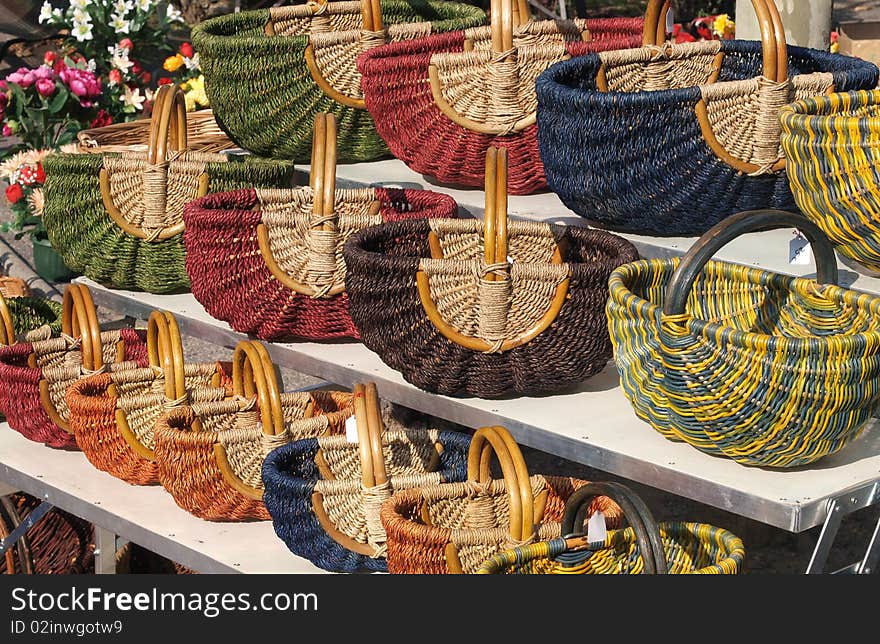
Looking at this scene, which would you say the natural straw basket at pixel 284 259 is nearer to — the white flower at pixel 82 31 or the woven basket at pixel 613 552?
the woven basket at pixel 613 552

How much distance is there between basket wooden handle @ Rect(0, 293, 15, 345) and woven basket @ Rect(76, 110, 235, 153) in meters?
0.68

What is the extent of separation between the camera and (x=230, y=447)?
2.38m

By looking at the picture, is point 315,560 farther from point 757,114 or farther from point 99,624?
point 757,114

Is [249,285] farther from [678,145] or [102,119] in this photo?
[102,119]

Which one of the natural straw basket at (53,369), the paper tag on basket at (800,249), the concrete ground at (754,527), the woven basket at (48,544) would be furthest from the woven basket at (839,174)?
the woven basket at (48,544)

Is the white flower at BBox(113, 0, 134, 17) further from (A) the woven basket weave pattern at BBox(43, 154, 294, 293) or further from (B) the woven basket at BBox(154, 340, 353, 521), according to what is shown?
(B) the woven basket at BBox(154, 340, 353, 521)

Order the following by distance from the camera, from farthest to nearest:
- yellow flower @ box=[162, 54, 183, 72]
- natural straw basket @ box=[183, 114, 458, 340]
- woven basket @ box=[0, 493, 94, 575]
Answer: yellow flower @ box=[162, 54, 183, 72]
woven basket @ box=[0, 493, 94, 575]
natural straw basket @ box=[183, 114, 458, 340]

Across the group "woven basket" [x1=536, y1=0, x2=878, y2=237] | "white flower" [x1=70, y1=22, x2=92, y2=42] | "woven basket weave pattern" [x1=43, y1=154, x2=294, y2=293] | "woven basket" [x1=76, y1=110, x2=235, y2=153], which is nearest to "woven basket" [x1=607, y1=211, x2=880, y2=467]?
"woven basket" [x1=536, y1=0, x2=878, y2=237]

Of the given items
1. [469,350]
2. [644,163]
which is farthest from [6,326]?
[644,163]

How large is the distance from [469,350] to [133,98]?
2456 mm

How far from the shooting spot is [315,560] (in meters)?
2.23


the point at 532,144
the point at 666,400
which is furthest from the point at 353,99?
the point at 666,400

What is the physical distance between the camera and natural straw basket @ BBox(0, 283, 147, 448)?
271 centimetres

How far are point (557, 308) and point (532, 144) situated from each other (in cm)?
59
